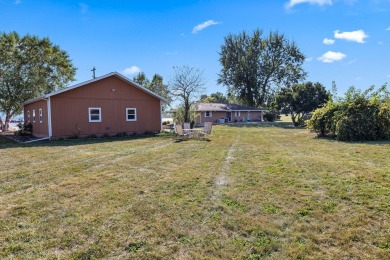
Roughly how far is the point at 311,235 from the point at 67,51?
104 ft

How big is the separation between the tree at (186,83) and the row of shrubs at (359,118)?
14.4m

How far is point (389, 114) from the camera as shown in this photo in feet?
40.6

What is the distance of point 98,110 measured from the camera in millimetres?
16203

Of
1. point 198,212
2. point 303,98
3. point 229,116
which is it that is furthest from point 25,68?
point 303,98

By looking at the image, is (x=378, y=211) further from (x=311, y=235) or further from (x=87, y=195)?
(x=87, y=195)

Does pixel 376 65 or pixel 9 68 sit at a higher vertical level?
pixel 9 68

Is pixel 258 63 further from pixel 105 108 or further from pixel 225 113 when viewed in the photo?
pixel 105 108

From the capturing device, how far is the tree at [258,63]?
41.7 meters

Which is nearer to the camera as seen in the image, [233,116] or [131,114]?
[131,114]

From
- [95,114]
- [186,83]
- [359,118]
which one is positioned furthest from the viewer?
[186,83]

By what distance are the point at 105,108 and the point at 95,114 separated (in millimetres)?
720

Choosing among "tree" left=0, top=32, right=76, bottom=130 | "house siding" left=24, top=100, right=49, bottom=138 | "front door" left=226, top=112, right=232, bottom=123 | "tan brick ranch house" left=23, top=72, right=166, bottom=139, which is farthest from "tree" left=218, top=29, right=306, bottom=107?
"house siding" left=24, top=100, right=49, bottom=138

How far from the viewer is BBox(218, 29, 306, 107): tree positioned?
1642 inches

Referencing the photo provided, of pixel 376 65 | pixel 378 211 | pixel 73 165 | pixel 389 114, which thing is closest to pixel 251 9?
pixel 389 114
